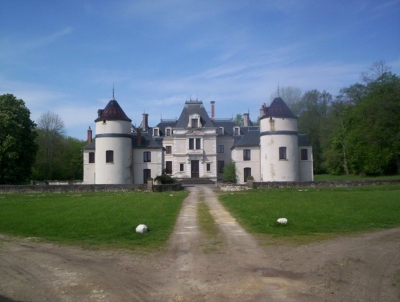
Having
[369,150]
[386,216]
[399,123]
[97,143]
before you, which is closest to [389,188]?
[399,123]

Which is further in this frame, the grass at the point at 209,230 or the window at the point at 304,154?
the window at the point at 304,154

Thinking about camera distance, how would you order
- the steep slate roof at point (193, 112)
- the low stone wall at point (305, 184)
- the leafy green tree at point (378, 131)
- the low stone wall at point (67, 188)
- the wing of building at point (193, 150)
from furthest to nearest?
the steep slate roof at point (193, 112), the leafy green tree at point (378, 131), the wing of building at point (193, 150), the low stone wall at point (305, 184), the low stone wall at point (67, 188)

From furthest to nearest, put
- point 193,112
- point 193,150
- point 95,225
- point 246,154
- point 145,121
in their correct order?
point 145,121 → point 193,112 → point 193,150 → point 246,154 → point 95,225

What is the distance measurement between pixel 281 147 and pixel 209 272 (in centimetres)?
3338

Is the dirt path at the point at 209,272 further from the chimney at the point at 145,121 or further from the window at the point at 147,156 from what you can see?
the chimney at the point at 145,121

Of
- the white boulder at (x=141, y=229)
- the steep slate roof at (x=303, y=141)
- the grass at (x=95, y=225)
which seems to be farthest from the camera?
the steep slate roof at (x=303, y=141)

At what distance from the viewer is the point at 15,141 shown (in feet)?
140

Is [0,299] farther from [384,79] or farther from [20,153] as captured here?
[384,79]

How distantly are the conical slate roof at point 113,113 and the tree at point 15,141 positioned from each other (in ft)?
31.4

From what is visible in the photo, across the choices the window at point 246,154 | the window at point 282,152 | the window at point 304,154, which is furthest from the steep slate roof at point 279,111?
the window at point 246,154

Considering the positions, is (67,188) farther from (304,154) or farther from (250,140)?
(304,154)

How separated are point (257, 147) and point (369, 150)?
15544 millimetres

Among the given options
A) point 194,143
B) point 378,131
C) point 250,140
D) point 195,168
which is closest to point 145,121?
point 194,143

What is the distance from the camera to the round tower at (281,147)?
40.4m
